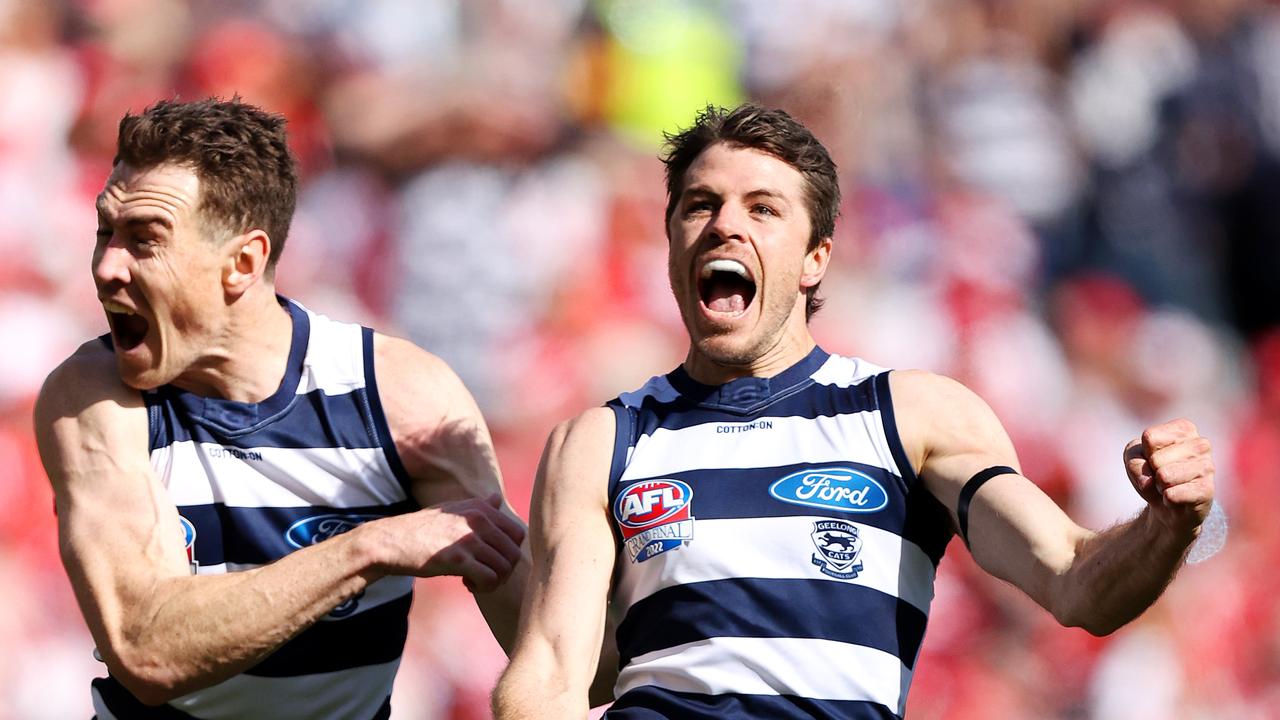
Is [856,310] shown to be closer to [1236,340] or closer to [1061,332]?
[1061,332]

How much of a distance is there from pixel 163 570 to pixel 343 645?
20.9 inches

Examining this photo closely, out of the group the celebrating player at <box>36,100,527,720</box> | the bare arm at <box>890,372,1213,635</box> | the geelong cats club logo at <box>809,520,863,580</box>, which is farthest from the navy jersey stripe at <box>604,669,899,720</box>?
the celebrating player at <box>36,100,527,720</box>

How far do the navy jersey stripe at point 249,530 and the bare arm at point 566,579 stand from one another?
2.42ft

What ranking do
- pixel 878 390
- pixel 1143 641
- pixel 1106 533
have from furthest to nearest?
pixel 1143 641
pixel 878 390
pixel 1106 533

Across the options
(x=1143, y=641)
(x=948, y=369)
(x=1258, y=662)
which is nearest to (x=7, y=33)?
(x=948, y=369)

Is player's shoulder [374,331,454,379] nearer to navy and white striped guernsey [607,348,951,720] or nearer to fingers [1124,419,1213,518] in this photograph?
navy and white striped guernsey [607,348,951,720]

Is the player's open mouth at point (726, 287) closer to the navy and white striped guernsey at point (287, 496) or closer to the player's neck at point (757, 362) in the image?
the player's neck at point (757, 362)

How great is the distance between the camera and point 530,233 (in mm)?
7594

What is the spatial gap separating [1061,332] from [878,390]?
456 centimetres

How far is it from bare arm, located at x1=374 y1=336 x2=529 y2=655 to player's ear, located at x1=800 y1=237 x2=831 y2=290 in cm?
93

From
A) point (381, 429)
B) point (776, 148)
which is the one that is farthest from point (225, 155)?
point (776, 148)

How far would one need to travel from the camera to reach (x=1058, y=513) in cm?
334

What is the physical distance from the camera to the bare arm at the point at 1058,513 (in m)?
2.88

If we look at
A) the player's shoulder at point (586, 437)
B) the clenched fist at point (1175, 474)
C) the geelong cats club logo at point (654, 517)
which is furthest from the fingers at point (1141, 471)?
the player's shoulder at point (586, 437)
